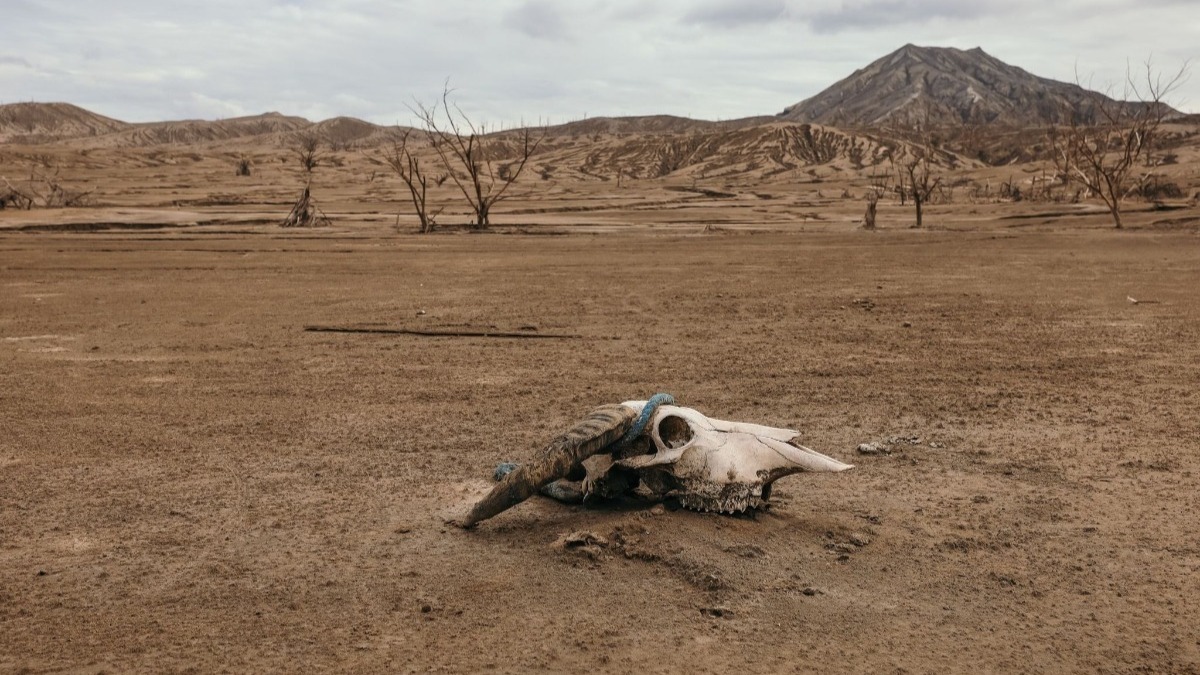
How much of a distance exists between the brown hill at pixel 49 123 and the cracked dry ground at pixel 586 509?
134429 millimetres

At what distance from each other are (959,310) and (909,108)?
14370cm

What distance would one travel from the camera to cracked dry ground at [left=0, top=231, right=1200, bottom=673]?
3762 mm

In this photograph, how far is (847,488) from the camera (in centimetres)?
538

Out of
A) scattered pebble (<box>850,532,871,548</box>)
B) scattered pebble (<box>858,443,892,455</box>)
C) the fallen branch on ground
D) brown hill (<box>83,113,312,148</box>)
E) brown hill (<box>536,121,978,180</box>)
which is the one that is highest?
brown hill (<box>83,113,312,148</box>)

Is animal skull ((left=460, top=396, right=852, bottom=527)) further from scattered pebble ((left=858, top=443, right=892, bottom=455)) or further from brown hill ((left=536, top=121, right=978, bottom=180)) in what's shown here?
brown hill ((left=536, top=121, right=978, bottom=180))

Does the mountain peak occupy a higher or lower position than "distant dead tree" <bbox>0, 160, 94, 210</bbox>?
higher

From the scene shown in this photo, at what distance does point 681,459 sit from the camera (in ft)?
15.5

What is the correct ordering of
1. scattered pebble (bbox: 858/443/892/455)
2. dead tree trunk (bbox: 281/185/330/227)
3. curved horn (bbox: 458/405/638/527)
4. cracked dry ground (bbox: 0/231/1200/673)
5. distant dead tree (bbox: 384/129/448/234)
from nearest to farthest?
cracked dry ground (bbox: 0/231/1200/673), curved horn (bbox: 458/405/638/527), scattered pebble (bbox: 858/443/892/455), distant dead tree (bbox: 384/129/448/234), dead tree trunk (bbox: 281/185/330/227)

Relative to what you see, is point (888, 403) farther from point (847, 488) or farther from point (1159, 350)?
point (1159, 350)

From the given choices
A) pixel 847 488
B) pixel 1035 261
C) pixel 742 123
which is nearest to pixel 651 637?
pixel 847 488

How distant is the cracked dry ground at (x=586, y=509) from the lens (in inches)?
148

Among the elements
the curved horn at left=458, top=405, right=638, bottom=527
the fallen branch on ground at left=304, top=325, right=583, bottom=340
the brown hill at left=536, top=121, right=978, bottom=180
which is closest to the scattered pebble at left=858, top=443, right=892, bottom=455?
the curved horn at left=458, top=405, right=638, bottom=527

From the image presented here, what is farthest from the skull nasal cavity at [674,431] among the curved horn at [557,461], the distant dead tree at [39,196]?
the distant dead tree at [39,196]

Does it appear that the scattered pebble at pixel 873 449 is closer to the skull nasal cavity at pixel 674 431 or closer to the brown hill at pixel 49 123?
the skull nasal cavity at pixel 674 431
